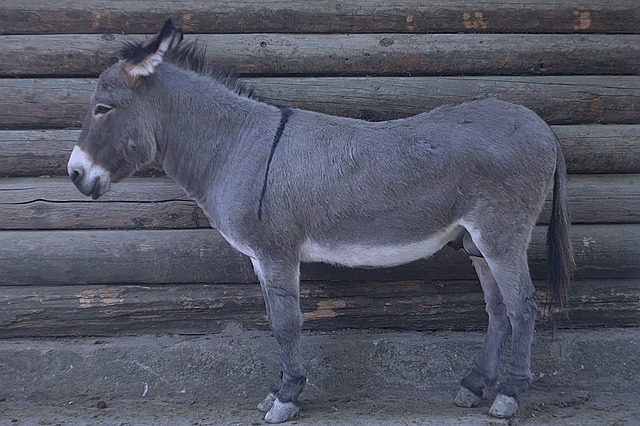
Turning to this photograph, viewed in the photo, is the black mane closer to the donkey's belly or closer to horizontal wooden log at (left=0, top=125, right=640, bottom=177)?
horizontal wooden log at (left=0, top=125, right=640, bottom=177)

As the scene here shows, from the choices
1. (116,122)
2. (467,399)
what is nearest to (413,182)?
(467,399)

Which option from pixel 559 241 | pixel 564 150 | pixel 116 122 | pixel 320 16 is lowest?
pixel 559 241

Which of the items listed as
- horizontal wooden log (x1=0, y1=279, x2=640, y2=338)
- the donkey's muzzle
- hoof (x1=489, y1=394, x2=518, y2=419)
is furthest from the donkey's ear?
hoof (x1=489, y1=394, x2=518, y2=419)

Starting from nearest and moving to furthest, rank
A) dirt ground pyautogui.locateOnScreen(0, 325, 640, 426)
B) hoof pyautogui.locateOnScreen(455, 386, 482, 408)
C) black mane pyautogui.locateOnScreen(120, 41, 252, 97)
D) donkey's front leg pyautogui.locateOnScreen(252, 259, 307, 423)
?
1. donkey's front leg pyautogui.locateOnScreen(252, 259, 307, 423)
2. black mane pyautogui.locateOnScreen(120, 41, 252, 97)
3. hoof pyautogui.locateOnScreen(455, 386, 482, 408)
4. dirt ground pyautogui.locateOnScreen(0, 325, 640, 426)

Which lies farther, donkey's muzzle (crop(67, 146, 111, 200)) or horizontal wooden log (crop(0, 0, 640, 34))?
horizontal wooden log (crop(0, 0, 640, 34))

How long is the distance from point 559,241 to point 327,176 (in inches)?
52.7

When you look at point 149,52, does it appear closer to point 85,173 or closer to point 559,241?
point 85,173

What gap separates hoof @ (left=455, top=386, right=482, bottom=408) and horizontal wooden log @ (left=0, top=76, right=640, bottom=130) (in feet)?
5.68

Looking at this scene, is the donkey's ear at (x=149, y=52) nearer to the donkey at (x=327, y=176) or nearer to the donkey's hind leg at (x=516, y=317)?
the donkey at (x=327, y=176)

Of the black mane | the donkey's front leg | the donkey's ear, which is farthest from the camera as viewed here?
the black mane

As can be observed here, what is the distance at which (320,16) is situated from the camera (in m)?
4.46

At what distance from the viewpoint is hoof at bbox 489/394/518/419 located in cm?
382

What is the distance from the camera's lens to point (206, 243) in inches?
173

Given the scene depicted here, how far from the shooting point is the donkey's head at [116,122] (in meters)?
3.71
